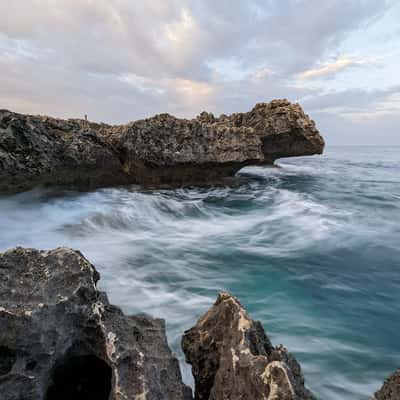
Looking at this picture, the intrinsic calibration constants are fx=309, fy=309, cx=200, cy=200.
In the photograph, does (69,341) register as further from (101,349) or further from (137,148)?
(137,148)

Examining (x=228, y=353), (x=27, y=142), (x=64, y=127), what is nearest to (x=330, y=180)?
(x=64, y=127)

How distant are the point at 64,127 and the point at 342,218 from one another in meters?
7.92

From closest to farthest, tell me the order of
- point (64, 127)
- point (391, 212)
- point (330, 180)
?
point (64, 127)
point (391, 212)
point (330, 180)

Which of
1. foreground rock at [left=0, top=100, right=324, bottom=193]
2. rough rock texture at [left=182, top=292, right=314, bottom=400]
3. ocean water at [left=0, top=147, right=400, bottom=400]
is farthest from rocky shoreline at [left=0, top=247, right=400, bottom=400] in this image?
foreground rock at [left=0, top=100, right=324, bottom=193]

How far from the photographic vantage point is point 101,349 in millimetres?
1640

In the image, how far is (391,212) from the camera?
960cm

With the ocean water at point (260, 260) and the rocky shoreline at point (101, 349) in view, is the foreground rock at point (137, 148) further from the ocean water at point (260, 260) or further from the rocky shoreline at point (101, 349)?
the rocky shoreline at point (101, 349)

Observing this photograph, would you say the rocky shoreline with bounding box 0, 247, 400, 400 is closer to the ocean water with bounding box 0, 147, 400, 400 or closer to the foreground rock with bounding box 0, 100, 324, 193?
the ocean water with bounding box 0, 147, 400, 400

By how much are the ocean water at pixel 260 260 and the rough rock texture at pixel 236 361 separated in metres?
0.93

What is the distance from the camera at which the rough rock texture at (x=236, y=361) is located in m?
1.35

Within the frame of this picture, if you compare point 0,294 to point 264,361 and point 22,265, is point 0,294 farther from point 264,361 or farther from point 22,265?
point 264,361

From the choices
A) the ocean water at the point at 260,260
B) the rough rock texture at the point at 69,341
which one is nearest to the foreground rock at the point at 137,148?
the ocean water at the point at 260,260

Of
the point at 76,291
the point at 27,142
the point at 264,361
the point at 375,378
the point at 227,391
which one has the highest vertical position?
the point at 27,142

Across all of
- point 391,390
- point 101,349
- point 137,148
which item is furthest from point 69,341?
point 137,148
